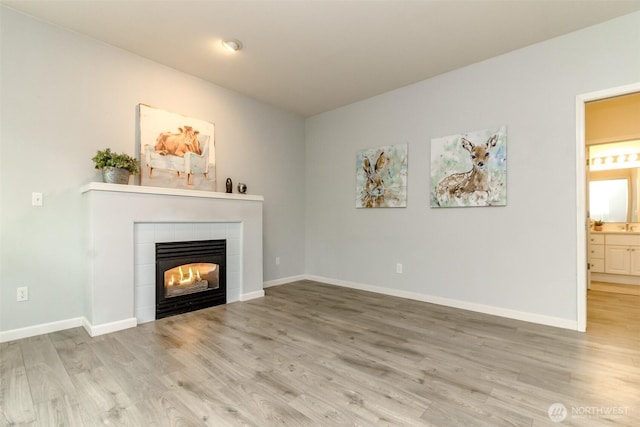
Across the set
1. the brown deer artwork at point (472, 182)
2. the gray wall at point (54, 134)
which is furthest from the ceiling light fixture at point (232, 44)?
the brown deer artwork at point (472, 182)

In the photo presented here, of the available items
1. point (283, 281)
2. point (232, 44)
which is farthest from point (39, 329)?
point (232, 44)

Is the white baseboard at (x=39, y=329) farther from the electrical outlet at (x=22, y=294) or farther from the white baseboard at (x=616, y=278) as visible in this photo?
the white baseboard at (x=616, y=278)

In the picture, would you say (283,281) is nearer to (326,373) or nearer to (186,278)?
(186,278)

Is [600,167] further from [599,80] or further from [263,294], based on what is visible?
[263,294]

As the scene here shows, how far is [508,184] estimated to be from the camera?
309 cm

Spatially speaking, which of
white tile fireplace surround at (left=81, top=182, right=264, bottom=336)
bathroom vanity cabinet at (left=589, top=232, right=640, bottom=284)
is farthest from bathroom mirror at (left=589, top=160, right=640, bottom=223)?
white tile fireplace surround at (left=81, top=182, right=264, bottom=336)

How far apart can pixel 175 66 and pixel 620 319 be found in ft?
17.9

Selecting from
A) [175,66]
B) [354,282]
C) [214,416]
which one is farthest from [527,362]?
[175,66]

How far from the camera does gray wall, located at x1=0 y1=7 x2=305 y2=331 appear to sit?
248cm

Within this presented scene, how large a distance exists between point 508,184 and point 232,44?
3144 millimetres

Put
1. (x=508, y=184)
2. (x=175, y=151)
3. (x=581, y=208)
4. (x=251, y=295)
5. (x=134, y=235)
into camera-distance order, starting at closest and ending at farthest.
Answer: (x=581, y=208) < (x=134, y=235) < (x=508, y=184) < (x=175, y=151) < (x=251, y=295)

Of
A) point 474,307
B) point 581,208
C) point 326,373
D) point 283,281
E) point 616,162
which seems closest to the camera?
point 326,373

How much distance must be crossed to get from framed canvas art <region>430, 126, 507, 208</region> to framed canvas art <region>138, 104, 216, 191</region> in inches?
110

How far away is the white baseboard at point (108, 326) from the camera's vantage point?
2.54 metres
